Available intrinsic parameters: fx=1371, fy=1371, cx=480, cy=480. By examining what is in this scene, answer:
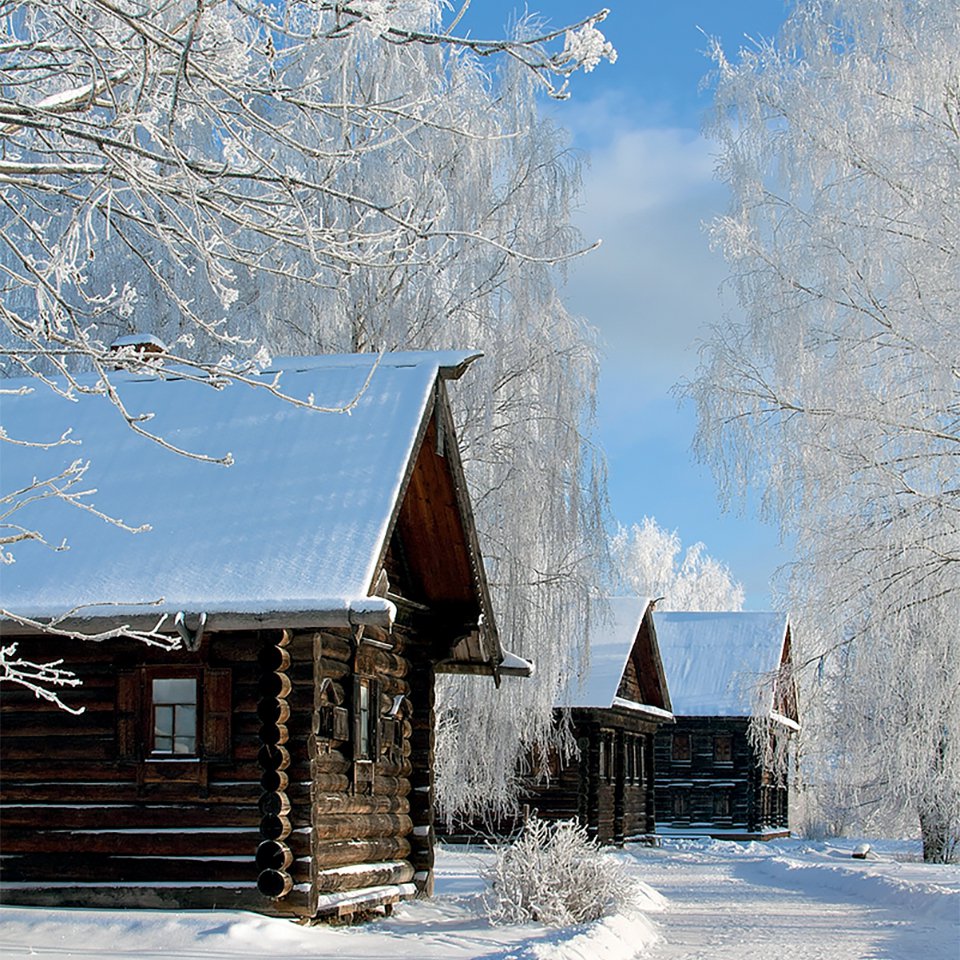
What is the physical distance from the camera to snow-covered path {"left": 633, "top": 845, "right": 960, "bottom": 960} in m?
14.2

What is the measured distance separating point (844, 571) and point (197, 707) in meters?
6.58

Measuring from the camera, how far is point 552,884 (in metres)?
14.2

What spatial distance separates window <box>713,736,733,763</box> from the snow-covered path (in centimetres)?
1085

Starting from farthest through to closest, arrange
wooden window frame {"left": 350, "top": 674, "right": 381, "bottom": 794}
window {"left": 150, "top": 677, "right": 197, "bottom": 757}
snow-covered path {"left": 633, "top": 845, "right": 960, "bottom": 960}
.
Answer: snow-covered path {"left": 633, "top": 845, "right": 960, "bottom": 960} < wooden window frame {"left": 350, "top": 674, "right": 381, "bottom": 794} < window {"left": 150, "top": 677, "right": 197, "bottom": 757}

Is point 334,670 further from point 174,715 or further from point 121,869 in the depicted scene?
point 121,869

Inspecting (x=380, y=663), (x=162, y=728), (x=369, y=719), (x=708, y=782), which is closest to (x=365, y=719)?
(x=369, y=719)

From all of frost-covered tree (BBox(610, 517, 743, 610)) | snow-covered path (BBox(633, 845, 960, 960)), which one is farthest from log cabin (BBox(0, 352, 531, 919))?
frost-covered tree (BBox(610, 517, 743, 610))

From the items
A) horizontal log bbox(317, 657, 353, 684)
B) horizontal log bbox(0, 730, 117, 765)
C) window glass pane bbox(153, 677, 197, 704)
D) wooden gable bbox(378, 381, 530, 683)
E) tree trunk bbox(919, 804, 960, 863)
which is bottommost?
tree trunk bbox(919, 804, 960, 863)

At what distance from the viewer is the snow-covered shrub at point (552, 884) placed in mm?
13984

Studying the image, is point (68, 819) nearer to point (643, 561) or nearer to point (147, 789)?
point (147, 789)

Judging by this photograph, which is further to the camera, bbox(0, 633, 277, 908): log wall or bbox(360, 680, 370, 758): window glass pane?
bbox(360, 680, 370, 758): window glass pane

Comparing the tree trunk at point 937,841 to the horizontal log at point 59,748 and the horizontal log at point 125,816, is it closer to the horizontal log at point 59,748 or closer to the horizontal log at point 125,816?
the horizontal log at point 125,816

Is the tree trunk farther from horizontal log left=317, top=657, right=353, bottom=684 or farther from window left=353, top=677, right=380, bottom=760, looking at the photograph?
horizontal log left=317, top=657, right=353, bottom=684

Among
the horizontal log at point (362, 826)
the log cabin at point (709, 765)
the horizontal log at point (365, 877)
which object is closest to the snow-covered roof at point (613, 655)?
the log cabin at point (709, 765)
